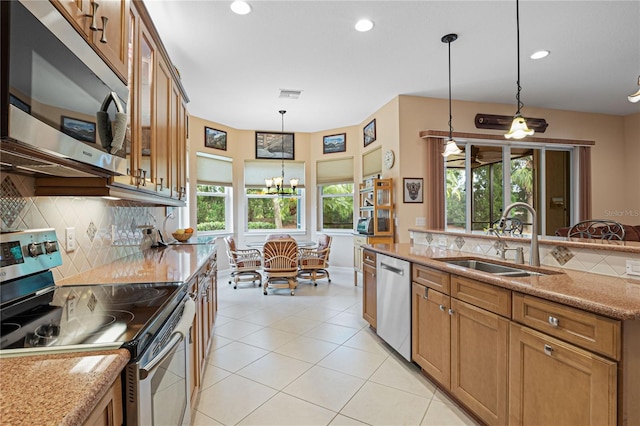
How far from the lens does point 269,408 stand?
6.79 ft

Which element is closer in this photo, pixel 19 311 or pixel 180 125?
pixel 19 311

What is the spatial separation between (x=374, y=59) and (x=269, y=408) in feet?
11.8

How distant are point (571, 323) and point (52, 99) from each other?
2074 mm

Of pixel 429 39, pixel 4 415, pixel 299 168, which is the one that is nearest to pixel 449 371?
pixel 4 415

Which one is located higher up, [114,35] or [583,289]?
[114,35]

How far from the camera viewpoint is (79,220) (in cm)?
180

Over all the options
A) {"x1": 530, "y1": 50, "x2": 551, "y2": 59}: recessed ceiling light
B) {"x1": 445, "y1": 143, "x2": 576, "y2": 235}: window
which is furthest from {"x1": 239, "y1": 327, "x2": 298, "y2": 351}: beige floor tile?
{"x1": 530, "y1": 50, "x2": 551, "y2": 59}: recessed ceiling light

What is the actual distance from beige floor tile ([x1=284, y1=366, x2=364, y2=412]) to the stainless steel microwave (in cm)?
187

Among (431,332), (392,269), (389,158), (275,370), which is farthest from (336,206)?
(431,332)

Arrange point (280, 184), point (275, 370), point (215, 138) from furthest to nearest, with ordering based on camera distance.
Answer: point (215, 138), point (280, 184), point (275, 370)

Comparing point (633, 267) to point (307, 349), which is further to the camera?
point (307, 349)

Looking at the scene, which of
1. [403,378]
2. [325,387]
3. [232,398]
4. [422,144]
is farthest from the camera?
[422,144]

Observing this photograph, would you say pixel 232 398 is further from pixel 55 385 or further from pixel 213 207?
pixel 213 207

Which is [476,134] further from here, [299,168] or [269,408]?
[269,408]
